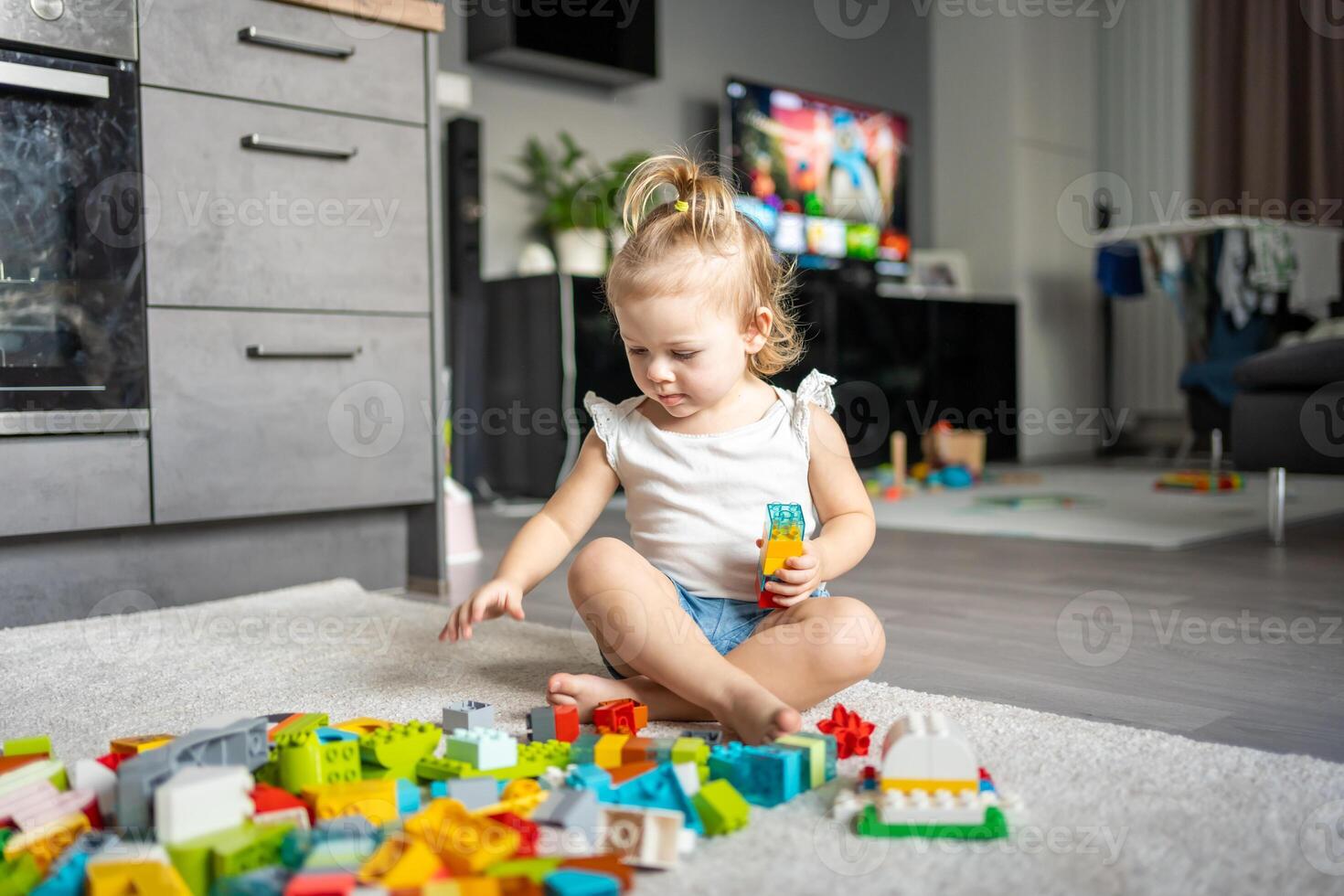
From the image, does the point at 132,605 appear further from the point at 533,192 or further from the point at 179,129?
the point at 533,192

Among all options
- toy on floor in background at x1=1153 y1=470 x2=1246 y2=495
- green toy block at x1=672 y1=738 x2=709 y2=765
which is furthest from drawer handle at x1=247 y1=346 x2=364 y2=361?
toy on floor in background at x1=1153 y1=470 x2=1246 y2=495

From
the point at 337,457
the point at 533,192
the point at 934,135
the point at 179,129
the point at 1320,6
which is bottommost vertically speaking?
the point at 337,457

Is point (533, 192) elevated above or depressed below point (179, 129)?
above

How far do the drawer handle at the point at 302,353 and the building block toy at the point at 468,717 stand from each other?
0.96 metres

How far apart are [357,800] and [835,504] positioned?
2.04 feet

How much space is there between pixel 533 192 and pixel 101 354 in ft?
7.75

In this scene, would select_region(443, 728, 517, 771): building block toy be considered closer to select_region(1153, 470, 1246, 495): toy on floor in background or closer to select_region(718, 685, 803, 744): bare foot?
select_region(718, 685, 803, 744): bare foot

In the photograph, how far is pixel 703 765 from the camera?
2.87 ft

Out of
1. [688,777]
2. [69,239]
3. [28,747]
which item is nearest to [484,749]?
[688,777]

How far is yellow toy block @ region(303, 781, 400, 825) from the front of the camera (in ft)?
2.54

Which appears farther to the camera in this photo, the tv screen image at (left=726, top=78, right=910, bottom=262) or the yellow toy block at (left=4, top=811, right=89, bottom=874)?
the tv screen image at (left=726, top=78, right=910, bottom=262)

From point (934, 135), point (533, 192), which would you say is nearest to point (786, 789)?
point (533, 192)

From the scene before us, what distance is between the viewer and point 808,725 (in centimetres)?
106

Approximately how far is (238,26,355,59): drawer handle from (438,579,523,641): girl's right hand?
111cm
